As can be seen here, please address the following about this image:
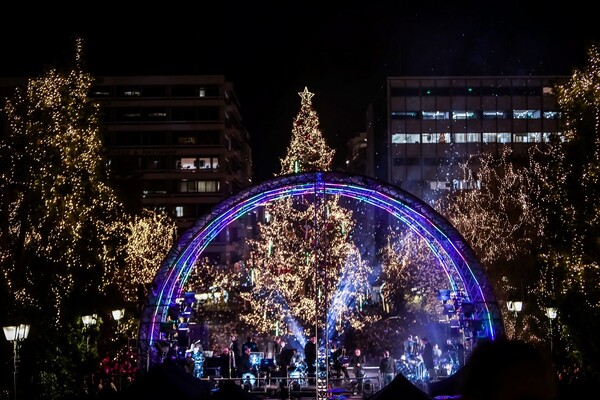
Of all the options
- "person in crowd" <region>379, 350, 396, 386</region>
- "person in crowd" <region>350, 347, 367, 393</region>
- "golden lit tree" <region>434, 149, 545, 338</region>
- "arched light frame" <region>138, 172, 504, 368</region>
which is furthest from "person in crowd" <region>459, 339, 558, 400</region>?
"golden lit tree" <region>434, 149, 545, 338</region>

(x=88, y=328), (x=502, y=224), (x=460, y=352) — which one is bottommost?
(x=460, y=352)

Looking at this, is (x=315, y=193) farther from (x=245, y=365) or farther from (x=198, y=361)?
(x=198, y=361)

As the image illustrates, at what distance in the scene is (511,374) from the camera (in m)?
2.65

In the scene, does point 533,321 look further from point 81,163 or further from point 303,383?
point 81,163

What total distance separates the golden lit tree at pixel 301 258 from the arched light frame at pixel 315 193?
15.0 m

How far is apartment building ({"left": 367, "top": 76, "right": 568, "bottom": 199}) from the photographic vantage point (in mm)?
78125

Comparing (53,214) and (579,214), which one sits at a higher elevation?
(53,214)

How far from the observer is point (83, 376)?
2786 cm

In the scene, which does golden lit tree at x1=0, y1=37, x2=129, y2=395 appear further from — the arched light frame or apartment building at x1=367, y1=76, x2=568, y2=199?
apartment building at x1=367, y1=76, x2=568, y2=199

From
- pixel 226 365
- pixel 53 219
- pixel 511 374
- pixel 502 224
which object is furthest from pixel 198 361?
pixel 511 374

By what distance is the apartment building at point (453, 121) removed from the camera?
78125 mm

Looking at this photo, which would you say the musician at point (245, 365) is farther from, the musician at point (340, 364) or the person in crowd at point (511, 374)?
the person in crowd at point (511, 374)

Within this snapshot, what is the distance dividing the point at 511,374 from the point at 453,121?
7769 centimetres

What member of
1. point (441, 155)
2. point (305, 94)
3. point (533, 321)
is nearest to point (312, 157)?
point (305, 94)
